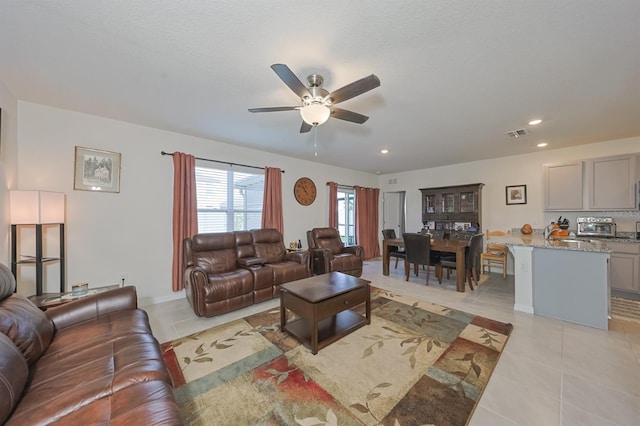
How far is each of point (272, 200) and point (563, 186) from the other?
5.08 meters

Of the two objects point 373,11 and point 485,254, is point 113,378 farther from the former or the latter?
A: point 485,254

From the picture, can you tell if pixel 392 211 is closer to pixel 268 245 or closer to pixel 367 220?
pixel 367 220

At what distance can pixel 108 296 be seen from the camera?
1985mm

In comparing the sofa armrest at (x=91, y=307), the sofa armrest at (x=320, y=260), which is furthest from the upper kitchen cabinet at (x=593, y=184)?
the sofa armrest at (x=91, y=307)

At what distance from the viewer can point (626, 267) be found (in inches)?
140

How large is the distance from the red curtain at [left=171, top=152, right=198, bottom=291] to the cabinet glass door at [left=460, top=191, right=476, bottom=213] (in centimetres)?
533

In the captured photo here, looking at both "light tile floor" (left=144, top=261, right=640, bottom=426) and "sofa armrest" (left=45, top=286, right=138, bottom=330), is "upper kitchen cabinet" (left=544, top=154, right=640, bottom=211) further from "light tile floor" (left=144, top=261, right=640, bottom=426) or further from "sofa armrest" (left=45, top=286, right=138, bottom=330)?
"sofa armrest" (left=45, top=286, right=138, bottom=330)

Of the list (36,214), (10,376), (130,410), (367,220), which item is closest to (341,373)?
(130,410)

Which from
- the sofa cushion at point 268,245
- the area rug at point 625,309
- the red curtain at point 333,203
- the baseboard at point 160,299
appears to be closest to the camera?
the area rug at point 625,309

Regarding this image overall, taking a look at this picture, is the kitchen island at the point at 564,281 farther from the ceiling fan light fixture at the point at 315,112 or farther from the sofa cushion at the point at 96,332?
the sofa cushion at the point at 96,332

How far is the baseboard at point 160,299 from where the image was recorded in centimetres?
335

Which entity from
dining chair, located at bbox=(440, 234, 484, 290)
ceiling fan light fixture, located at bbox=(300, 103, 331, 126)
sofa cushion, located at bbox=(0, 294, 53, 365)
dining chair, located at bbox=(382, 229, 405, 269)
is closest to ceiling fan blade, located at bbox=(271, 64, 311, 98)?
ceiling fan light fixture, located at bbox=(300, 103, 331, 126)

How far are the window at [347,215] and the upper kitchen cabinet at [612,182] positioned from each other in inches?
170

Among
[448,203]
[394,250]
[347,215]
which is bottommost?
[394,250]
